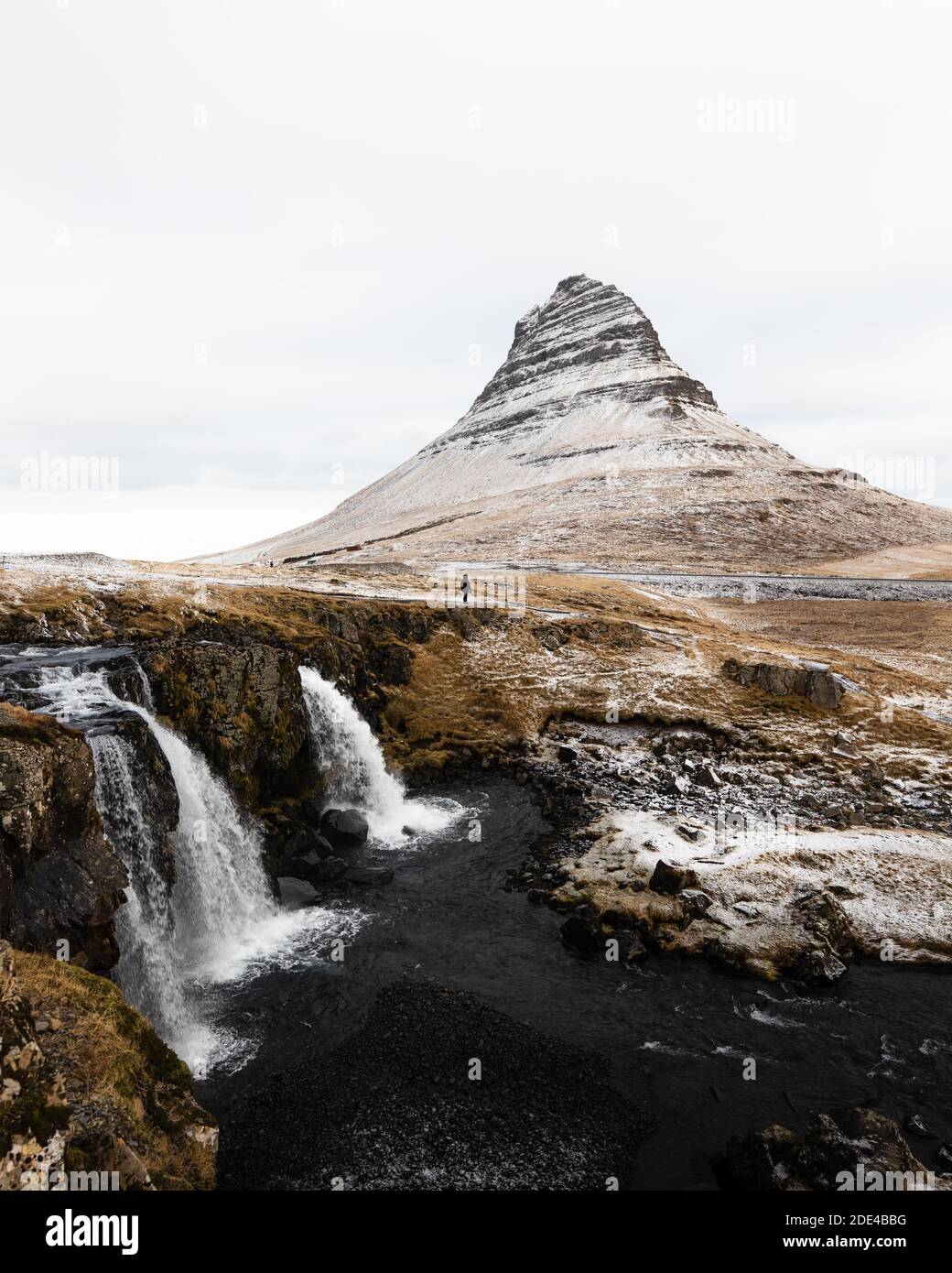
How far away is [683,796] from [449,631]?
21638 mm

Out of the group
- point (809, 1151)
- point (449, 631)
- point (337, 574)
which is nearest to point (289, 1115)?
point (809, 1151)

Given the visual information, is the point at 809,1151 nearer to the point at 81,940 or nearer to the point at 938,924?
the point at 938,924

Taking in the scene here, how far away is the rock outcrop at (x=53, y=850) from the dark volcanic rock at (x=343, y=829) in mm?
11318

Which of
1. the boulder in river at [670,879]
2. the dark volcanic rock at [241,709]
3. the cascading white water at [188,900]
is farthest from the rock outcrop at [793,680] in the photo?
the cascading white water at [188,900]

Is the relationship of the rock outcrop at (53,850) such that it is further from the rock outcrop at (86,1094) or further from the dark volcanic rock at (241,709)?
the dark volcanic rock at (241,709)

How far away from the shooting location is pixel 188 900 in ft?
68.0

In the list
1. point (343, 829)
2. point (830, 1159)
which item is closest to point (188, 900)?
point (343, 829)

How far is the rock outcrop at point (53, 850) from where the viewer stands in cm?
1391

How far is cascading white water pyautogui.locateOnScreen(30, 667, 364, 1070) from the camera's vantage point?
17141mm

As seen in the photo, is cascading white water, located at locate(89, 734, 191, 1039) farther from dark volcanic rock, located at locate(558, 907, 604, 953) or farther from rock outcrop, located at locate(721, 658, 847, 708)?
rock outcrop, located at locate(721, 658, 847, 708)

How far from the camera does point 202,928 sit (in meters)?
20.5

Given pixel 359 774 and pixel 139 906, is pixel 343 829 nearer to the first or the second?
pixel 359 774

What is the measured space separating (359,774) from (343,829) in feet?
14.7
